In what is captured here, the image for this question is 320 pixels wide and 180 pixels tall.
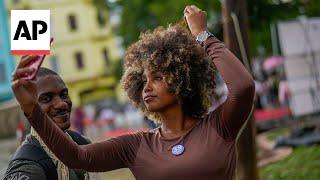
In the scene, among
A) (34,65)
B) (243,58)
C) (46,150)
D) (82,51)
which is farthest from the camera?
(82,51)

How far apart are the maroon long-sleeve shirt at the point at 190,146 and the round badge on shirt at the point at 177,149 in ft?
0.05

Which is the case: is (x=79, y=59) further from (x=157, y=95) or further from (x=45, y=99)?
(x=157, y=95)

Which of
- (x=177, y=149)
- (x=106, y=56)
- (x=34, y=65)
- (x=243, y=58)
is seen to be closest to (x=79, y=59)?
(x=106, y=56)

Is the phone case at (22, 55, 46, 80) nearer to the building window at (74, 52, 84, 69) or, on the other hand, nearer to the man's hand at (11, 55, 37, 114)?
the man's hand at (11, 55, 37, 114)

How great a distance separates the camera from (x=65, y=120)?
10.1 ft

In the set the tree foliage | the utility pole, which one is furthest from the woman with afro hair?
the utility pole

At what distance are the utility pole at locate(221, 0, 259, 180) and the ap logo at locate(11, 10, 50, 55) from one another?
5275 millimetres

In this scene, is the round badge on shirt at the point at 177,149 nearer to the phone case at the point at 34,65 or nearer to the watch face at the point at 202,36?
the watch face at the point at 202,36

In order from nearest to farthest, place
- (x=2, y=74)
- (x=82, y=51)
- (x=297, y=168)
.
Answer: (x=297, y=168) → (x=2, y=74) → (x=82, y=51)

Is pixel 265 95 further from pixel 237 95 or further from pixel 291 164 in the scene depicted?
pixel 237 95

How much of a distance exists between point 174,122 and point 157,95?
0.45 feet

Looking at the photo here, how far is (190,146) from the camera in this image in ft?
8.86

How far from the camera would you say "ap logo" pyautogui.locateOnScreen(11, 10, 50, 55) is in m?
2.45

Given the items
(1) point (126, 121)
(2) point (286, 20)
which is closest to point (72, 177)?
(2) point (286, 20)
